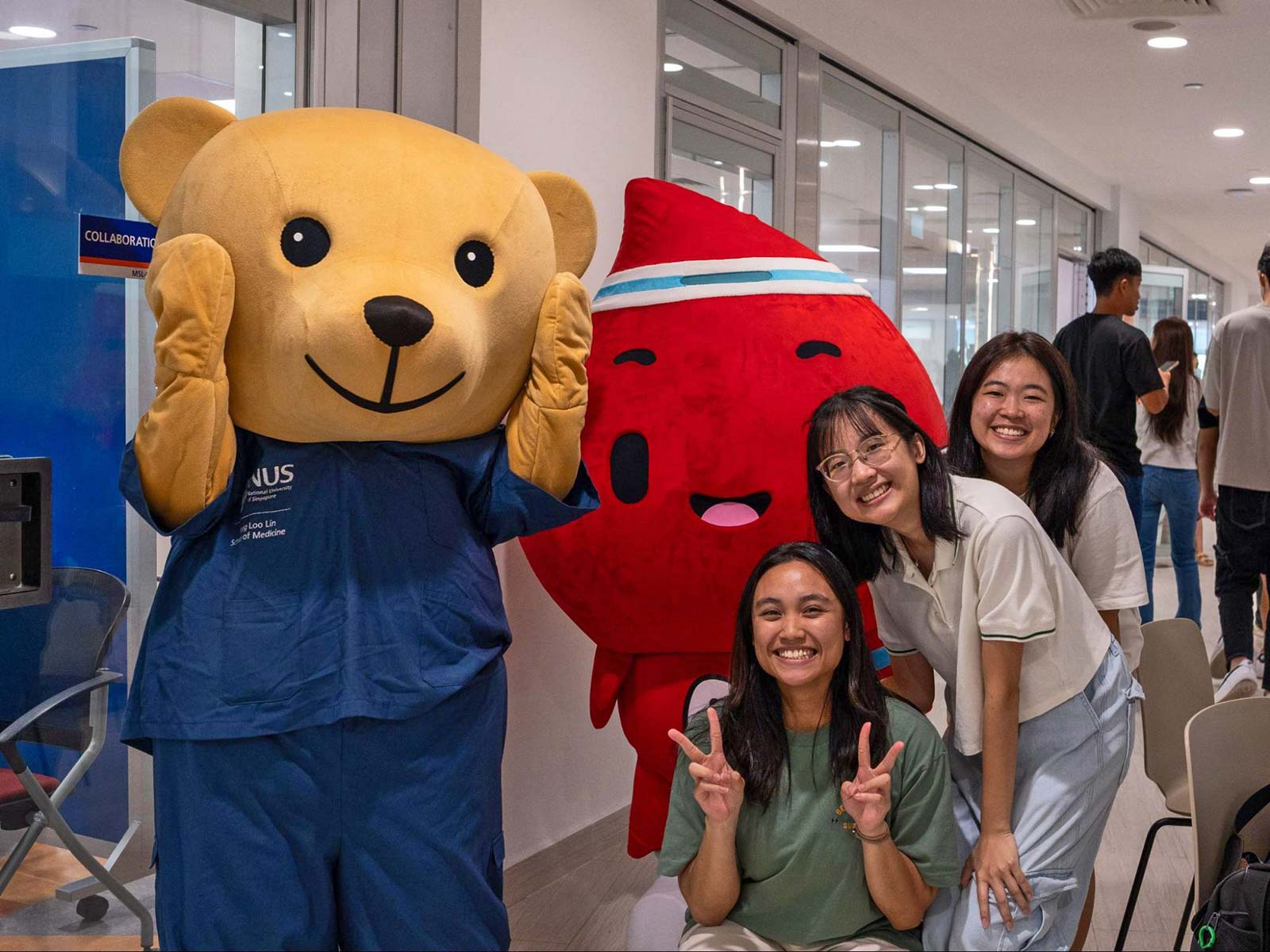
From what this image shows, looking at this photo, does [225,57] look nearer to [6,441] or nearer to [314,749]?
[6,441]

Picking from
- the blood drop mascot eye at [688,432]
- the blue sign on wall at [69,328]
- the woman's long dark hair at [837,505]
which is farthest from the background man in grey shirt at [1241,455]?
the blue sign on wall at [69,328]

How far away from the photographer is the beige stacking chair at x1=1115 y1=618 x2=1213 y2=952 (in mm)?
2824

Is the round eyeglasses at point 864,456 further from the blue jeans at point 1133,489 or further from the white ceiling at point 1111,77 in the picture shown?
the white ceiling at point 1111,77

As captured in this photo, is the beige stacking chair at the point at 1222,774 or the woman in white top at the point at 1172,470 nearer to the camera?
the beige stacking chair at the point at 1222,774

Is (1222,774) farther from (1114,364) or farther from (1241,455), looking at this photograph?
(1114,364)

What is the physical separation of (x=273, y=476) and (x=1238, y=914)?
156cm

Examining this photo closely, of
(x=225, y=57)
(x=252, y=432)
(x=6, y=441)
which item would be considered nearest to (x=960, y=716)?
(x=252, y=432)

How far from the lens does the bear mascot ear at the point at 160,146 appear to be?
79.7 inches

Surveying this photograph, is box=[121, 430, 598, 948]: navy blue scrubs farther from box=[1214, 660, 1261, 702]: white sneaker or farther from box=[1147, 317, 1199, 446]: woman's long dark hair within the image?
box=[1147, 317, 1199, 446]: woman's long dark hair

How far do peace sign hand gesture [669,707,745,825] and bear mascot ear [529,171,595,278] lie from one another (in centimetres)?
84

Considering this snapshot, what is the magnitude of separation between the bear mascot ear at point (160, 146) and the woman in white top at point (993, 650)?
3.44ft

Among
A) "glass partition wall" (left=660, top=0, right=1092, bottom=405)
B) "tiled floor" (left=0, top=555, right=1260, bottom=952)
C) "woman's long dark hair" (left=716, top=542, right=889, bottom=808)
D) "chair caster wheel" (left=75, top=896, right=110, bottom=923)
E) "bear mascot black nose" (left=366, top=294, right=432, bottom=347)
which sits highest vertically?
"glass partition wall" (left=660, top=0, right=1092, bottom=405)

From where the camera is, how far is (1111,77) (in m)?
6.46

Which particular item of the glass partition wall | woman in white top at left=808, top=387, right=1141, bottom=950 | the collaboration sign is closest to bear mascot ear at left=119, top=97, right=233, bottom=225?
the collaboration sign
